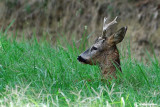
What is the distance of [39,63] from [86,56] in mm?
668

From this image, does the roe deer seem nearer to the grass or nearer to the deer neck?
the deer neck

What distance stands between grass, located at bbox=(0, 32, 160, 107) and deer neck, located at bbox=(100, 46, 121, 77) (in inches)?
5.1

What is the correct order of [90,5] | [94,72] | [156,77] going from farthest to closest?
1. [90,5]
2. [94,72]
3. [156,77]

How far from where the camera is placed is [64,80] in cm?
511

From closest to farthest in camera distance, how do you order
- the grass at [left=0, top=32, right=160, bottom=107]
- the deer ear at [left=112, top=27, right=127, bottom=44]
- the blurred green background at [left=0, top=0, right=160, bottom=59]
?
the grass at [left=0, top=32, right=160, bottom=107], the deer ear at [left=112, top=27, right=127, bottom=44], the blurred green background at [left=0, top=0, right=160, bottom=59]

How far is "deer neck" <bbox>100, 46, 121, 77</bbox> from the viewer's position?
5.36m

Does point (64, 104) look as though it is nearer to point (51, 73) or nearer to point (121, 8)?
point (51, 73)

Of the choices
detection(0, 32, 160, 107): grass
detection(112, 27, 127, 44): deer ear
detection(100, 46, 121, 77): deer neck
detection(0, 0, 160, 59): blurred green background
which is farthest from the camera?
detection(0, 0, 160, 59): blurred green background

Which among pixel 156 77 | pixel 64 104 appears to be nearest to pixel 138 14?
pixel 156 77

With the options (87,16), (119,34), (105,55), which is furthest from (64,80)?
(87,16)

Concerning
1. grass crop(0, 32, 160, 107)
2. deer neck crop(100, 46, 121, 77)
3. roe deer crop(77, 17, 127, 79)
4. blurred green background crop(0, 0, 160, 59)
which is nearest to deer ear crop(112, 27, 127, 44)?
roe deer crop(77, 17, 127, 79)

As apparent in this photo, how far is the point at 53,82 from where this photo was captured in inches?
191

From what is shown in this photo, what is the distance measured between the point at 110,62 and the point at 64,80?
69 cm

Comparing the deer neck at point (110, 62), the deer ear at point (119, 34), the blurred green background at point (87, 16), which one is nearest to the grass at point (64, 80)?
the deer neck at point (110, 62)
